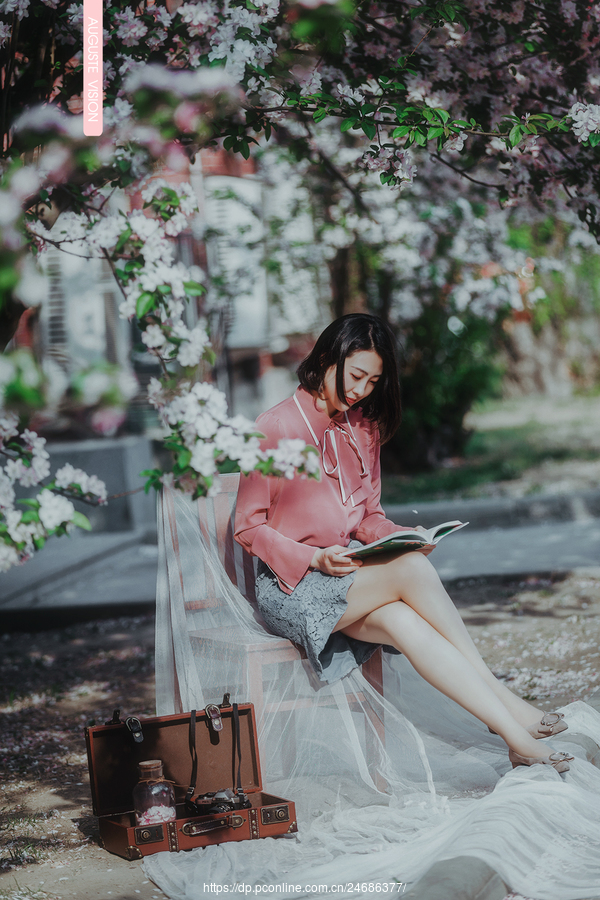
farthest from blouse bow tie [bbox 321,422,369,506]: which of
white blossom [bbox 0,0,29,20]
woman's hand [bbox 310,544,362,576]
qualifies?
white blossom [bbox 0,0,29,20]

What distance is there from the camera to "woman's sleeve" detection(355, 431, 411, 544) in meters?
3.21

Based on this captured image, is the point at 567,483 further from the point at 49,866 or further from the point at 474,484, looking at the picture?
the point at 49,866

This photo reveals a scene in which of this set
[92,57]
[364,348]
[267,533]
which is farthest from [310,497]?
→ [92,57]

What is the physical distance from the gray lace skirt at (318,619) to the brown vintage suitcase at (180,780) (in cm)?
26

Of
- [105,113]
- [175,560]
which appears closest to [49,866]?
[175,560]

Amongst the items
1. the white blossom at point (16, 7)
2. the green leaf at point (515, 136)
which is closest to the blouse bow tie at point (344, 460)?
the green leaf at point (515, 136)

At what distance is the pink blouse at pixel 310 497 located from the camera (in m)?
2.95

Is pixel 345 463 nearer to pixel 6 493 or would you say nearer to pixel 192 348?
pixel 192 348

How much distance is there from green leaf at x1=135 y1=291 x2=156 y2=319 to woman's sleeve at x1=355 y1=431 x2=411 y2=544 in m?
1.28

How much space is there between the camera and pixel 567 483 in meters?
8.88

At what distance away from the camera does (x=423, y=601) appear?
285cm

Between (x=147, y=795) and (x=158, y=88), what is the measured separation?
2044mm

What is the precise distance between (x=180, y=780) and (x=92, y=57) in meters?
2.21

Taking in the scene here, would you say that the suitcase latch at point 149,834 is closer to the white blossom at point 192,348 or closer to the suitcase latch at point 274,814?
the suitcase latch at point 274,814
